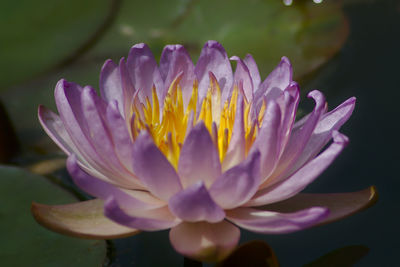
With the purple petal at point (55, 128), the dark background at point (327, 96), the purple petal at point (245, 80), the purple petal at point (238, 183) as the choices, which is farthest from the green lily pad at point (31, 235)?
the purple petal at point (245, 80)

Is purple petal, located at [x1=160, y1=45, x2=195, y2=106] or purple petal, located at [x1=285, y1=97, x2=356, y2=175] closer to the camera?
purple petal, located at [x1=285, y1=97, x2=356, y2=175]

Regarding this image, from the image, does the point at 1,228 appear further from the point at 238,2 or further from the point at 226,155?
the point at 238,2

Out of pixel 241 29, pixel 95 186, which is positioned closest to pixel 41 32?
pixel 241 29

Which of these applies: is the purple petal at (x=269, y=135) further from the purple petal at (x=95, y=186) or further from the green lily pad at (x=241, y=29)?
the green lily pad at (x=241, y=29)

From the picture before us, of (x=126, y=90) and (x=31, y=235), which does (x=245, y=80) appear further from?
(x=31, y=235)

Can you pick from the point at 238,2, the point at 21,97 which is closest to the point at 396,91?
the point at 238,2

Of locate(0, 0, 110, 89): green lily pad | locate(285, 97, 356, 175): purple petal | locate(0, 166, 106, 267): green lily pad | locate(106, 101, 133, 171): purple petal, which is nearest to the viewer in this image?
locate(106, 101, 133, 171): purple petal

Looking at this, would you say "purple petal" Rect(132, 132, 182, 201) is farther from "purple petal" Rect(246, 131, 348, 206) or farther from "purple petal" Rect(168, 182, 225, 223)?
"purple petal" Rect(246, 131, 348, 206)

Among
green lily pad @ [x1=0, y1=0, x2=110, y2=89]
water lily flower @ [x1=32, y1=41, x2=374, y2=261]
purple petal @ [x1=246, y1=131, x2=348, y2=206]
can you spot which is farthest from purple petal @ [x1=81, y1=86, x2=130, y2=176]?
green lily pad @ [x1=0, y1=0, x2=110, y2=89]
